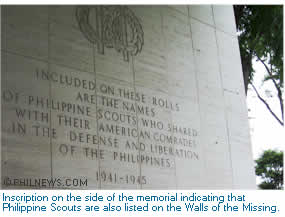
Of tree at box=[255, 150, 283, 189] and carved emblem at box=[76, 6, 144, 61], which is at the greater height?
carved emblem at box=[76, 6, 144, 61]

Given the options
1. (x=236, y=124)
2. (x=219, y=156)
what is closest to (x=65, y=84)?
(x=219, y=156)

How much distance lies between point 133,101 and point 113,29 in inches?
63.9

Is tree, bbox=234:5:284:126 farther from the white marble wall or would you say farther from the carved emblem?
the carved emblem

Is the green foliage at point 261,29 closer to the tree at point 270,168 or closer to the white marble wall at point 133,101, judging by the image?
the white marble wall at point 133,101

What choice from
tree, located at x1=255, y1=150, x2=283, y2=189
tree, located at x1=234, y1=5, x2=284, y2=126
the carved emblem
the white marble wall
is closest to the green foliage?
tree, located at x1=234, y1=5, x2=284, y2=126

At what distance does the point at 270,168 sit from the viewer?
112 feet

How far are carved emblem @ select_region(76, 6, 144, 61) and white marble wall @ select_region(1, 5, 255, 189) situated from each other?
0.14 meters

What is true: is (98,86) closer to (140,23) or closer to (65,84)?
(65,84)

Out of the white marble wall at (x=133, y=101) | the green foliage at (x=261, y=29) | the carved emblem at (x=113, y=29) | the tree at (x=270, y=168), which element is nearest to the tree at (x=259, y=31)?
the green foliage at (x=261, y=29)

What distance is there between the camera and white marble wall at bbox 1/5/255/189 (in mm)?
9023

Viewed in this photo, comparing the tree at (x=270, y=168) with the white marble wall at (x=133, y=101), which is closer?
the white marble wall at (x=133, y=101)

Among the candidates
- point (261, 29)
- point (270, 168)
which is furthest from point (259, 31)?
point (270, 168)

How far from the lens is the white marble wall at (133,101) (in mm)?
9023

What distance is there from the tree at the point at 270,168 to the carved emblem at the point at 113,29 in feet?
75.8
